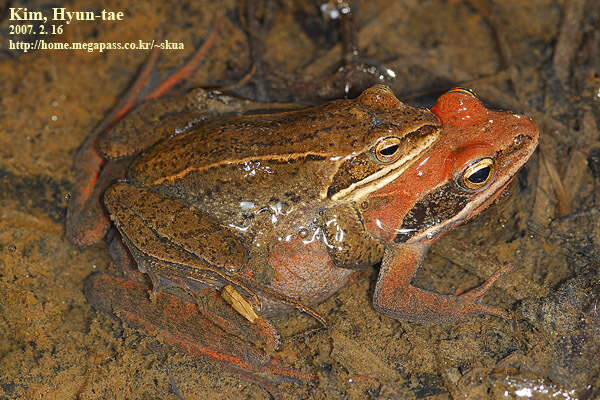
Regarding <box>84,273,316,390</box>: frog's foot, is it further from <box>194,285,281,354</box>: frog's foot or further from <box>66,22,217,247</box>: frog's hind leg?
<box>66,22,217,247</box>: frog's hind leg

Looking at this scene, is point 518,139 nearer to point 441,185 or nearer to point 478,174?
point 478,174

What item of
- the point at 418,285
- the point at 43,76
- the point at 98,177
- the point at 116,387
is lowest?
the point at 116,387

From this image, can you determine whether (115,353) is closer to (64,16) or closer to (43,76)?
(43,76)

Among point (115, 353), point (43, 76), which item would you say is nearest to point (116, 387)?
point (115, 353)

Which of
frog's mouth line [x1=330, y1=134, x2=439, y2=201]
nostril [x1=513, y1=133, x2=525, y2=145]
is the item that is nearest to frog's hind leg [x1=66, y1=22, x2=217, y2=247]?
frog's mouth line [x1=330, y1=134, x2=439, y2=201]

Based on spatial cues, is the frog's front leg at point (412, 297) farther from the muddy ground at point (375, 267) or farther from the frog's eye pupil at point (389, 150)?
the frog's eye pupil at point (389, 150)

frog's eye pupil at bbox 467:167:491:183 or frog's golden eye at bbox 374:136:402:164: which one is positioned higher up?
frog's golden eye at bbox 374:136:402:164

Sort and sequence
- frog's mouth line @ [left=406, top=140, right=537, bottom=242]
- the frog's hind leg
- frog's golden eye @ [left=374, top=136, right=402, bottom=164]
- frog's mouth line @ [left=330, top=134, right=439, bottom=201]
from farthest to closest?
the frog's hind leg < frog's mouth line @ [left=406, top=140, right=537, bottom=242] < frog's mouth line @ [left=330, top=134, right=439, bottom=201] < frog's golden eye @ [left=374, top=136, right=402, bottom=164]
